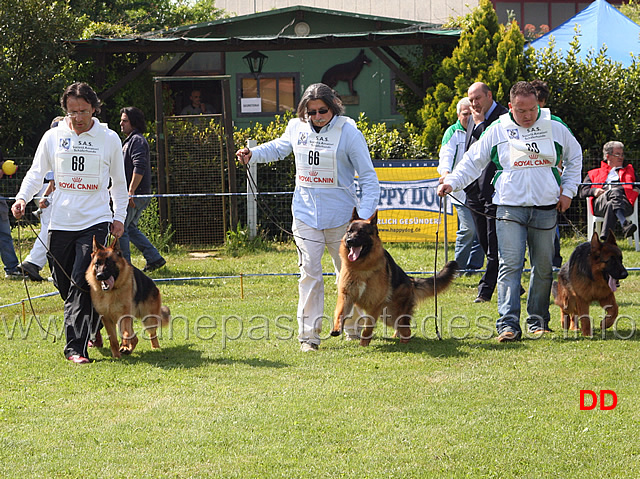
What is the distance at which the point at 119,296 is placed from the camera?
638 cm

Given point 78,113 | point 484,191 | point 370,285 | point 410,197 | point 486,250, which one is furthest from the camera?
point 410,197

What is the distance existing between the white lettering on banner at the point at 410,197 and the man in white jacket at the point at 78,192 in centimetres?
704

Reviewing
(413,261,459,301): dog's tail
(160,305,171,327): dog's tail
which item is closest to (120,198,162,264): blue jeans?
(160,305,171,327): dog's tail

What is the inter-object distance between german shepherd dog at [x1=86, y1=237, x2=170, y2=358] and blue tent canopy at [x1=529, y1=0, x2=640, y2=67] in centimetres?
1284

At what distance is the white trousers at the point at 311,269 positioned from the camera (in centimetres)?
650

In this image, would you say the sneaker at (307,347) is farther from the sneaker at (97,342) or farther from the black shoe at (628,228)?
the black shoe at (628,228)

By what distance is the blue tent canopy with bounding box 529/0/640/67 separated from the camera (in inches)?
674

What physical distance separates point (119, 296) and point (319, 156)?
196 cm

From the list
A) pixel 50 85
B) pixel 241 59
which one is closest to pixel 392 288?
pixel 50 85

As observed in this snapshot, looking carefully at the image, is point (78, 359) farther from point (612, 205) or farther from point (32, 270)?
point (612, 205)

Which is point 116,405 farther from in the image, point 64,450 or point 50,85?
point 50,85

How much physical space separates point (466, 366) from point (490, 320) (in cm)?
189

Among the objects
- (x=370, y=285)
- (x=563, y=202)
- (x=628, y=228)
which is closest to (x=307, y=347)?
(x=370, y=285)

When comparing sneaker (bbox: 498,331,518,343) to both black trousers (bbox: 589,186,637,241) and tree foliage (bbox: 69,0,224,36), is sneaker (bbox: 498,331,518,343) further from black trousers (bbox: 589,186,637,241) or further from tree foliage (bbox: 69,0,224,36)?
tree foliage (bbox: 69,0,224,36)
